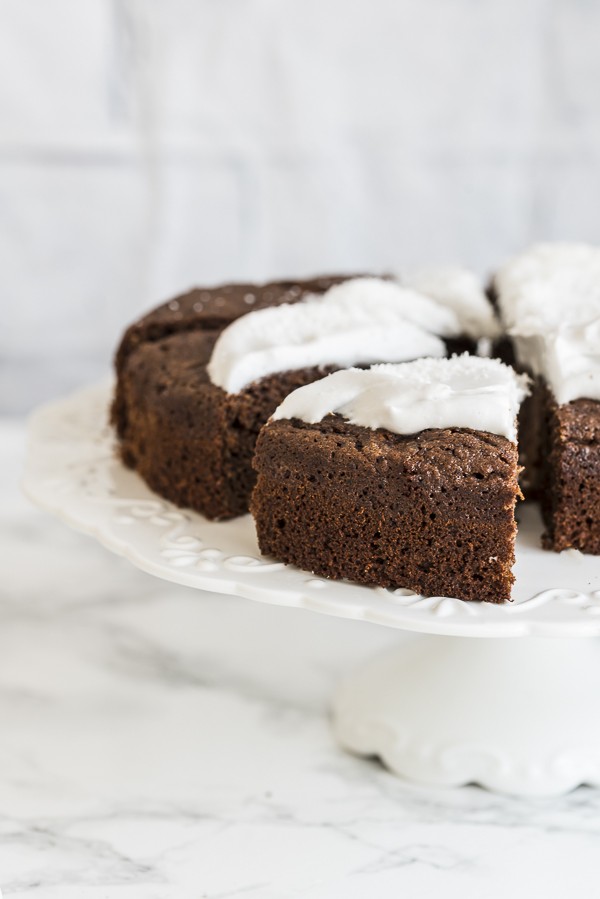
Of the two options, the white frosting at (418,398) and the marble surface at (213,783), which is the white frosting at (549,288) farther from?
the marble surface at (213,783)

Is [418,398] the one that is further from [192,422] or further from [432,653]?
[432,653]

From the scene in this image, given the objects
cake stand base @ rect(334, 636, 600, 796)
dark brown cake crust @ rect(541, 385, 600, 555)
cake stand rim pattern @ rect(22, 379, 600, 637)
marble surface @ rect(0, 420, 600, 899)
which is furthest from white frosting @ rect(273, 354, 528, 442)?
marble surface @ rect(0, 420, 600, 899)

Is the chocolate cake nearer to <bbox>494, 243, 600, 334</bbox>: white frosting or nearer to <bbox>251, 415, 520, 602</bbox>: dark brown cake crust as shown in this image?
<bbox>494, 243, 600, 334</bbox>: white frosting

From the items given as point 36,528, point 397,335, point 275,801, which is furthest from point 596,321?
point 36,528

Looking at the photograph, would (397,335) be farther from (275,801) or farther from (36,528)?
(36,528)

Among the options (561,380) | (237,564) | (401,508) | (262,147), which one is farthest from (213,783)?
(262,147)

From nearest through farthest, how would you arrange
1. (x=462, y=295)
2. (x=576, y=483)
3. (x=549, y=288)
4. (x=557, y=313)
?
(x=576, y=483) → (x=557, y=313) → (x=549, y=288) → (x=462, y=295)
